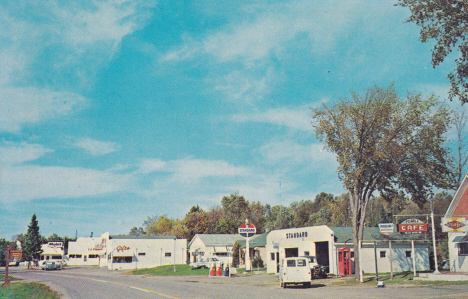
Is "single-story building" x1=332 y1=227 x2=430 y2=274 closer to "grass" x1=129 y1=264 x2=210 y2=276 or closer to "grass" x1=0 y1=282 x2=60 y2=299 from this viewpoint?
"grass" x1=129 y1=264 x2=210 y2=276

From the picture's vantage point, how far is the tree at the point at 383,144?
102ft

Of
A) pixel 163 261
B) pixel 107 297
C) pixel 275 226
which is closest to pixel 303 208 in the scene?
pixel 275 226

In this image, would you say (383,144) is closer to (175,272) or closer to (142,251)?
(175,272)

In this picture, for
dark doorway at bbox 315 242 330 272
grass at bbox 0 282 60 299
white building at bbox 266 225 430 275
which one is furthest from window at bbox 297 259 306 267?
dark doorway at bbox 315 242 330 272

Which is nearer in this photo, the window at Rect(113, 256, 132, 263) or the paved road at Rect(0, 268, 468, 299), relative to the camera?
the paved road at Rect(0, 268, 468, 299)

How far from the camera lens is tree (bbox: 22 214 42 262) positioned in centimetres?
8638

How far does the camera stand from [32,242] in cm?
8744

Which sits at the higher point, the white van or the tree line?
the tree line

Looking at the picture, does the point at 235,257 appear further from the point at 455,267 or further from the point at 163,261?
the point at 455,267

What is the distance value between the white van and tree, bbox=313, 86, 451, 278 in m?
5.62

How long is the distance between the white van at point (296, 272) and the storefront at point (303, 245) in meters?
11.9

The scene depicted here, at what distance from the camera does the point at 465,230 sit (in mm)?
30781

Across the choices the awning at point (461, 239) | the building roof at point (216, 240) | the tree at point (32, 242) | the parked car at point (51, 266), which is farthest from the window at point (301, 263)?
the tree at point (32, 242)

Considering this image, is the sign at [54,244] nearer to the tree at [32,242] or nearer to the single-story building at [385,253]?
the tree at [32,242]
